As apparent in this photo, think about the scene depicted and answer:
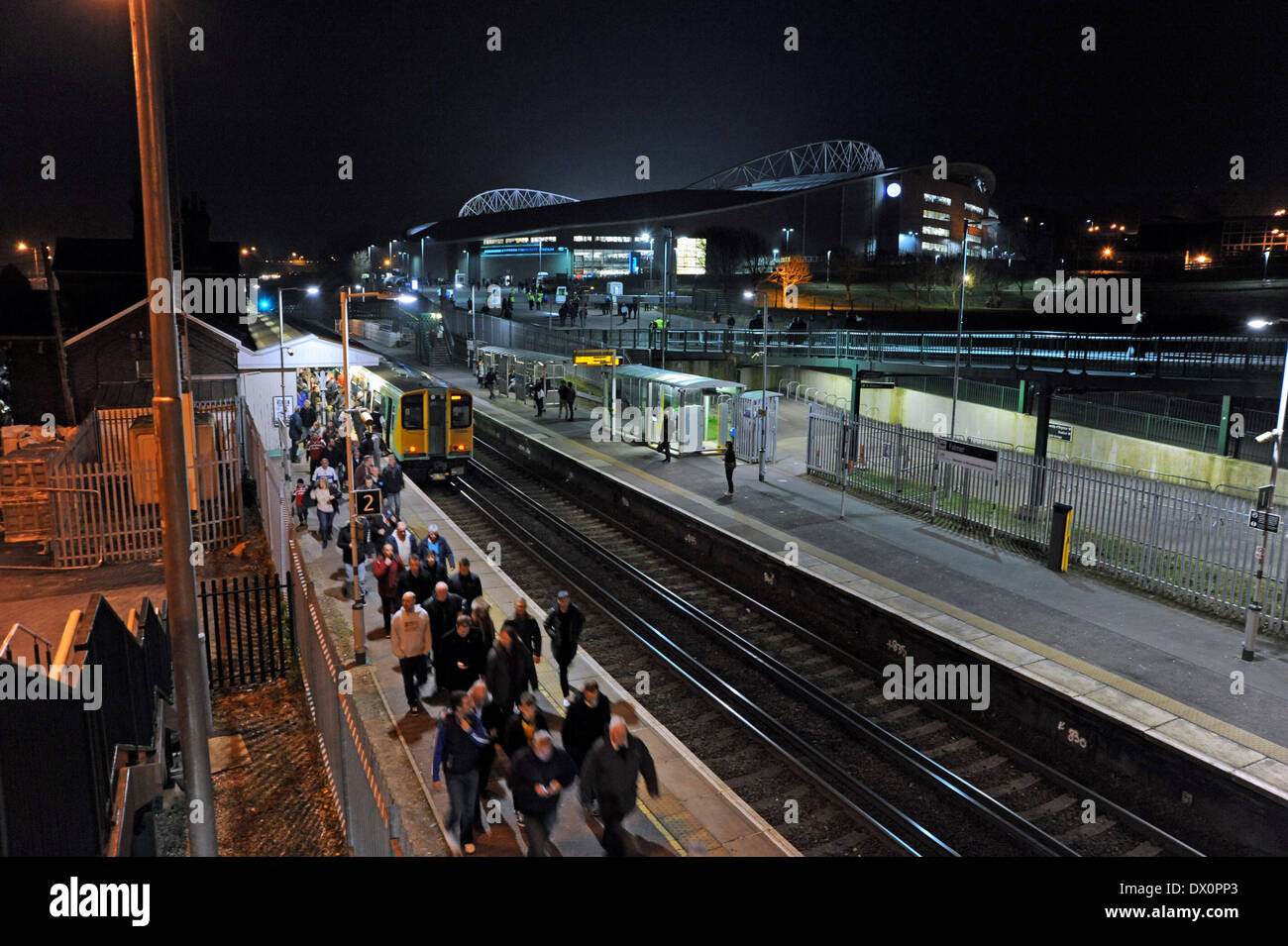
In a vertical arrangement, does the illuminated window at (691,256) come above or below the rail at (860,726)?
above

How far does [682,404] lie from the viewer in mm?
24594

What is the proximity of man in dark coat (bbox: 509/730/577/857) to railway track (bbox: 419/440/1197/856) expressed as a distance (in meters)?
3.21

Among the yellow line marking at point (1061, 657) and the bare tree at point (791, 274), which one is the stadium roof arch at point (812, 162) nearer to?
the bare tree at point (791, 274)

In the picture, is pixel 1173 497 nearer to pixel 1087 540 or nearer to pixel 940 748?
pixel 1087 540

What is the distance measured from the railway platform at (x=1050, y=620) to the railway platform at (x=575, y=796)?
453 centimetres

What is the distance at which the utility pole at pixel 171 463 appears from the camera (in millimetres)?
5984

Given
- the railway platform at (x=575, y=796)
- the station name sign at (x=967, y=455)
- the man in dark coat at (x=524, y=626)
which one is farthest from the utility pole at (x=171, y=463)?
the station name sign at (x=967, y=455)

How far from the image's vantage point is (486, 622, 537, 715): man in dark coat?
8.62 meters

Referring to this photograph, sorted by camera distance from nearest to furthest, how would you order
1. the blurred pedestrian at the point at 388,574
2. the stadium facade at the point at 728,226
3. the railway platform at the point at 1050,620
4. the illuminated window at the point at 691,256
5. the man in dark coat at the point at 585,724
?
the man in dark coat at the point at 585,724 < the railway platform at the point at 1050,620 < the blurred pedestrian at the point at 388,574 < the stadium facade at the point at 728,226 < the illuminated window at the point at 691,256

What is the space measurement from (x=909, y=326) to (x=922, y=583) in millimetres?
31317

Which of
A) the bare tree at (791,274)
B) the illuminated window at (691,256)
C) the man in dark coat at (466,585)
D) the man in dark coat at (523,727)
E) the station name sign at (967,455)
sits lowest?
the man in dark coat at (523,727)

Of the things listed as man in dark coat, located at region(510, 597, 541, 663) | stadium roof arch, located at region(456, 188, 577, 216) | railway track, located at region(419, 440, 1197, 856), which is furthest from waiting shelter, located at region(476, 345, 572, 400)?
stadium roof arch, located at region(456, 188, 577, 216)

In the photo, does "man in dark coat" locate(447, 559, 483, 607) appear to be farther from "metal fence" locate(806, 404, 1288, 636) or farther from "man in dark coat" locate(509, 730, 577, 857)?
"metal fence" locate(806, 404, 1288, 636)

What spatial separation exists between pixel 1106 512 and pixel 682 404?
12.3 metres
